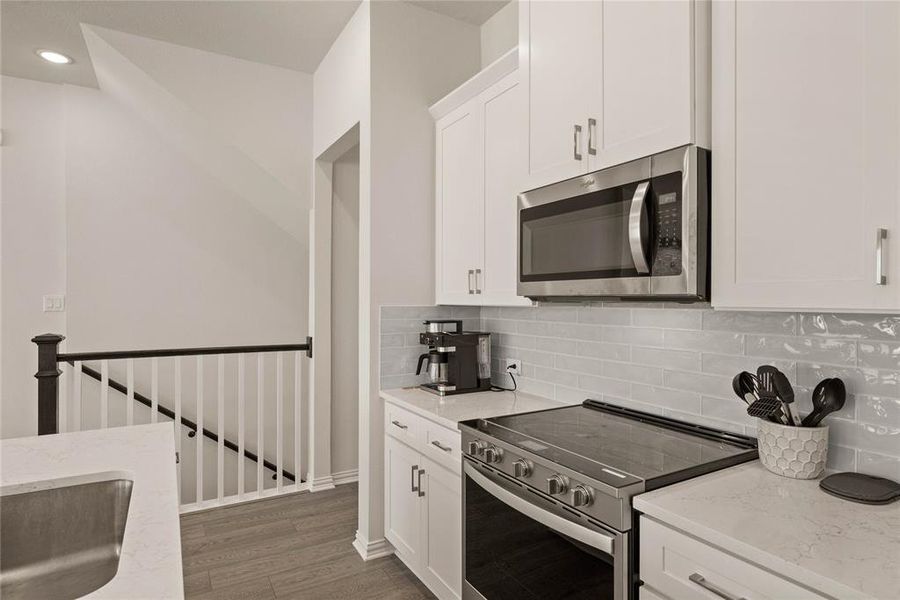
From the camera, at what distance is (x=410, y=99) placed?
107 inches

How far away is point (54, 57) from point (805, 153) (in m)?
4.23

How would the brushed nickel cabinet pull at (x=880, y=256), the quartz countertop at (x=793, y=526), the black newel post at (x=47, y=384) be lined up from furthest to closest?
the black newel post at (x=47, y=384), the brushed nickel cabinet pull at (x=880, y=256), the quartz countertop at (x=793, y=526)

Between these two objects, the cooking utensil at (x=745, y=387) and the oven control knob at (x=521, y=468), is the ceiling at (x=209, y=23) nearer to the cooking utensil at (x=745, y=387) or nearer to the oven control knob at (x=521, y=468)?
the cooking utensil at (x=745, y=387)

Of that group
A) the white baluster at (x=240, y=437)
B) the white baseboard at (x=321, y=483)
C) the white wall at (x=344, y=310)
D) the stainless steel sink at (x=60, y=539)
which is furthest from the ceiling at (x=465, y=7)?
the white baseboard at (x=321, y=483)

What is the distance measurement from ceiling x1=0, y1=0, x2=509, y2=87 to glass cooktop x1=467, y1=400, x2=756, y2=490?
7.15 feet

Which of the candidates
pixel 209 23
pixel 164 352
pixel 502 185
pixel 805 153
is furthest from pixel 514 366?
pixel 209 23

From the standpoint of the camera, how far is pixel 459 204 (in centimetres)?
258

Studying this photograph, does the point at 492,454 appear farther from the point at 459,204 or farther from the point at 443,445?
the point at 459,204

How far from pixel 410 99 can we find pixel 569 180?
1293 mm

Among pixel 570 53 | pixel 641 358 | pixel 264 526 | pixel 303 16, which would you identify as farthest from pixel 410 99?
pixel 264 526

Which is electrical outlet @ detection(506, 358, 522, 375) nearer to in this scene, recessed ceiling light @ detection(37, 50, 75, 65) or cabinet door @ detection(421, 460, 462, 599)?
cabinet door @ detection(421, 460, 462, 599)

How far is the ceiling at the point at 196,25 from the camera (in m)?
2.73

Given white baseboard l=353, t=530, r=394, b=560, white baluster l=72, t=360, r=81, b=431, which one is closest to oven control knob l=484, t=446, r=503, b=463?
white baseboard l=353, t=530, r=394, b=560

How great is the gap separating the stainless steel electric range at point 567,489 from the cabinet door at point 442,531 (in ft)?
0.22
